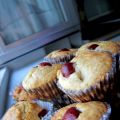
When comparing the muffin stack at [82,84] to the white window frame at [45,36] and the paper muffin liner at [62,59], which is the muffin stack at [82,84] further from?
the white window frame at [45,36]

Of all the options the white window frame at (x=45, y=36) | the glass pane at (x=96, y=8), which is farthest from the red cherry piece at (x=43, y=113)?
the glass pane at (x=96, y=8)

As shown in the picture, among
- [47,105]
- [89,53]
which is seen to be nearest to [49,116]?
[47,105]

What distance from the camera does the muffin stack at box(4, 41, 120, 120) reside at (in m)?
0.56

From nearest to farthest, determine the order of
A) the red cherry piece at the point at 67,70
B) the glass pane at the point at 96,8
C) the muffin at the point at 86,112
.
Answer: the muffin at the point at 86,112, the red cherry piece at the point at 67,70, the glass pane at the point at 96,8

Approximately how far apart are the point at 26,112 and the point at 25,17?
0.95 m

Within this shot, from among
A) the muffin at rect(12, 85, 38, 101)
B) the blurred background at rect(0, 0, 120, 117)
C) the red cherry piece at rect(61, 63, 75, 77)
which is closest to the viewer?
the red cherry piece at rect(61, 63, 75, 77)

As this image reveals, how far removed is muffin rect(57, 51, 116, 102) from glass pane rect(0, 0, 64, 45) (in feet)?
2.97

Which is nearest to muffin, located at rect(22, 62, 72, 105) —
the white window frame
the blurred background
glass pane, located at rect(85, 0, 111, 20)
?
the blurred background

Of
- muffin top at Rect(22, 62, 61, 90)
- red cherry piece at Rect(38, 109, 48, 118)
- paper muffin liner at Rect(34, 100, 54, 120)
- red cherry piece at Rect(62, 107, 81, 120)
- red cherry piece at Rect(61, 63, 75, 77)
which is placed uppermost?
red cherry piece at Rect(61, 63, 75, 77)

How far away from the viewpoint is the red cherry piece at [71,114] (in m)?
0.55

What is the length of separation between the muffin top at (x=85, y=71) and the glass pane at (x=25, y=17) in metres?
0.90

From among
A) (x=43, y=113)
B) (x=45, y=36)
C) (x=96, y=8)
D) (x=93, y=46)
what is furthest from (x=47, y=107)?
(x=96, y=8)

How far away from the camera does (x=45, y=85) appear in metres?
0.70

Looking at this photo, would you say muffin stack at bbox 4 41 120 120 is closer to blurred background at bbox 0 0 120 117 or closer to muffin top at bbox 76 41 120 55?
muffin top at bbox 76 41 120 55
